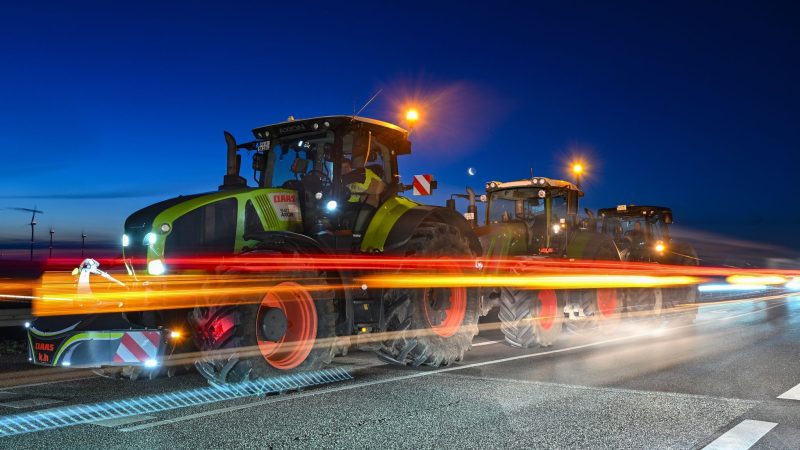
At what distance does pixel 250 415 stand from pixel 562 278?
357 inches

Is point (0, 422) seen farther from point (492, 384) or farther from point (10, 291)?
point (10, 291)

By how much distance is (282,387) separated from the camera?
24.7 ft

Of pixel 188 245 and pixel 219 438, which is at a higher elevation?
pixel 188 245

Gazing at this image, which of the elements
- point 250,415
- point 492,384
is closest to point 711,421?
point 492,384

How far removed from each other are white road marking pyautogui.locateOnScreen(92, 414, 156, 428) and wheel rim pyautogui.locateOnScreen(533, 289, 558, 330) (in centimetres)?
801

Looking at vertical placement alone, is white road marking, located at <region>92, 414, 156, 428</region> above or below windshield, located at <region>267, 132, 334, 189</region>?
below

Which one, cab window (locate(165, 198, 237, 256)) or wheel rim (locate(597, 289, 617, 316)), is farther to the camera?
wheel rim (locate(597, 289, 617, 316))

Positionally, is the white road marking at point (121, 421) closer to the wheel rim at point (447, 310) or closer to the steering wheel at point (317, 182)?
the steering wheel at point (317, 182)

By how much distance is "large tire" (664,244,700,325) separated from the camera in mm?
18766

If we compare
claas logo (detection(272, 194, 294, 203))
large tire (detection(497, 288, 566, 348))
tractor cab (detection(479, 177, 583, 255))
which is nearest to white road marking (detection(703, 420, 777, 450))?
claas logo (detection(272, 194, 294, 203))

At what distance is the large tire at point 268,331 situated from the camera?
23.1 feet

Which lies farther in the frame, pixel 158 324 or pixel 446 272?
pixel 446 272

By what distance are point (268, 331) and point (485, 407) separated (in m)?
2.55

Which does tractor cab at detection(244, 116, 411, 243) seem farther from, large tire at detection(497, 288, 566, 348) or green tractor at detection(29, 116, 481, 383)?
large tire at detection(497, 288, 566, 348)
